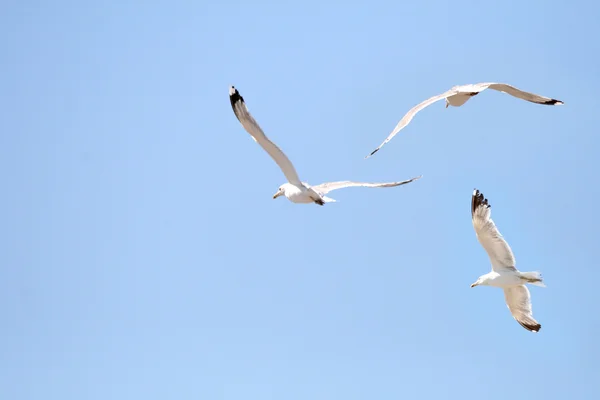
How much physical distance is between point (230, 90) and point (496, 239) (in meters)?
4.53

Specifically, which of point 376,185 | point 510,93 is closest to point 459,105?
point 510,93

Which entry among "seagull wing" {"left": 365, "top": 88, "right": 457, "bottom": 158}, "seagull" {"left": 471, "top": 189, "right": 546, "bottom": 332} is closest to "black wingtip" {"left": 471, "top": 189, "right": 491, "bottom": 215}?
"seagull" {"left": 471, "top": 189, "right": 546, "bottom": 332}

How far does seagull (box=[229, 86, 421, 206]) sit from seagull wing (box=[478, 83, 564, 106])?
1.64m

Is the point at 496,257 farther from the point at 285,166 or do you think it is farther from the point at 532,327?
the point at 285,166

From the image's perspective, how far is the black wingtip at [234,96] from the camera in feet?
48.7

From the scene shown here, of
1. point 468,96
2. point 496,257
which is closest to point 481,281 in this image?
point 496,257

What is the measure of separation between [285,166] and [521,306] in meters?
4.69

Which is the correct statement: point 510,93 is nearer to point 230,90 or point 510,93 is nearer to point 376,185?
point 376,185

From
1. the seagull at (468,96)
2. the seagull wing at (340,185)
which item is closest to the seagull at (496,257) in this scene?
the seagull at (468,96)

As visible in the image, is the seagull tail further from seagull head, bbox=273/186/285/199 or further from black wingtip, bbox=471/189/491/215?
seagull head, bbox=273/186/285/199

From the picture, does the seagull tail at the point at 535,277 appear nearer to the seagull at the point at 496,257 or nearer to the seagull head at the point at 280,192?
the seagull at the point at 496,257

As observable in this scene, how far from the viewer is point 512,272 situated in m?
17.6

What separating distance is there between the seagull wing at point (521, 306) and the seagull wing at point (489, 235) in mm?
512

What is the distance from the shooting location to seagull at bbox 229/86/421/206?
48.9 feet
